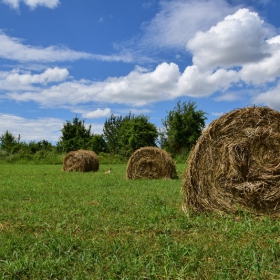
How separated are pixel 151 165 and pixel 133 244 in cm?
907

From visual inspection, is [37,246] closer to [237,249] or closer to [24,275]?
[24,275]

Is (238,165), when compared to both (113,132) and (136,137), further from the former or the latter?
(113,132)

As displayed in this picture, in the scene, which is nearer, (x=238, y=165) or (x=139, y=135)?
(x=238, y=165)

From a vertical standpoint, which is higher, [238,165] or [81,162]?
[238,165]

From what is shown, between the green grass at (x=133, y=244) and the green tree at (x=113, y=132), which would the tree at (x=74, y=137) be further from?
the green grass at (x=133, y=244)

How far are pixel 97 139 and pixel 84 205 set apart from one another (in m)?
40.1

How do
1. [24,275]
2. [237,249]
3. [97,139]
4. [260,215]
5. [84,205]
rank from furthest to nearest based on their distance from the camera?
[97,139]
[84,205]
[260,215]
[237,249]
[24,275]

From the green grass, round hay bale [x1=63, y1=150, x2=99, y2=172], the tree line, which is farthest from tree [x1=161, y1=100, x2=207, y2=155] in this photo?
the green grass

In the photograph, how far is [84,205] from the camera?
22.6 feet

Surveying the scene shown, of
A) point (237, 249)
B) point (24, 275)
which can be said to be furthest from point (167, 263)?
point (24, 275)

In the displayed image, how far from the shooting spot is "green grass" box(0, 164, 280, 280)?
11.5 feet

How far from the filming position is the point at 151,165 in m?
13.3

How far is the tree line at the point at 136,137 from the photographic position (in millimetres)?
41875

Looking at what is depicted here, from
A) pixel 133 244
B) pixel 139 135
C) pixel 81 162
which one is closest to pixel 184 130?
pixel 139 135
